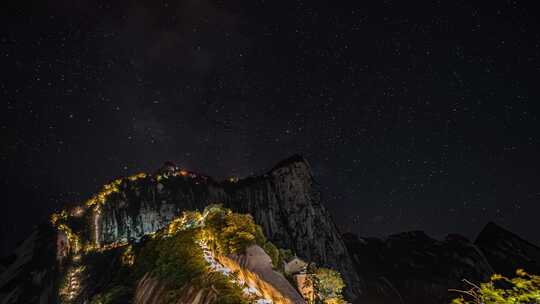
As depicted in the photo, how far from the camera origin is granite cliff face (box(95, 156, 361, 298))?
51594mm

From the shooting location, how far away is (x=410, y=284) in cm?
7175

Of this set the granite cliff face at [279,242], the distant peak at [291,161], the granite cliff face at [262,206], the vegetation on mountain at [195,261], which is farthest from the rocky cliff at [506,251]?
the vegetation on mountain at [195,261]

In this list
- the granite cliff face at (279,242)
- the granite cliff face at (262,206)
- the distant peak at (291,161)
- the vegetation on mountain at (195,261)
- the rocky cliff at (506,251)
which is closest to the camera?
the vegetation on mountain at (195,261)

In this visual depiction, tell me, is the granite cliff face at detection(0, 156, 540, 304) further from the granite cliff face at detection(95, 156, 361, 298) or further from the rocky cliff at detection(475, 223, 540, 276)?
the rocky cliff at detection(475, 223, 540, 276)

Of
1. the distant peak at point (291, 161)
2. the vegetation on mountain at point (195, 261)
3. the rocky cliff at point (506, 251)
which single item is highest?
the distant peak at point (291, 161)

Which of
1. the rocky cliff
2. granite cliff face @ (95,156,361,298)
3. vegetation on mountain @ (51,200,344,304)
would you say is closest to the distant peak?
granite cliff face @ (95,156,361,298)

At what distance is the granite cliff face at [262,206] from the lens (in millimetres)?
51594

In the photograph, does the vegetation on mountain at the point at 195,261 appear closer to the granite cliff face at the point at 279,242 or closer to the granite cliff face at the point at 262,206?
the granite cliff face at the point at 279,242

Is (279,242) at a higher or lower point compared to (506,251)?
higher

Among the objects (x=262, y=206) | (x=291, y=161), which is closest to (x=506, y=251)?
(x=291, y=161)

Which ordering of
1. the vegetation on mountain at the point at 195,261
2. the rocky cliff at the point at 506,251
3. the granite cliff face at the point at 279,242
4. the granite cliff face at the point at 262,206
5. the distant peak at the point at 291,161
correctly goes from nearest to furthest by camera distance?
the vegetation on mountain at the point at 195,261
the granite cliff face at the point at 279,242
the granite cliff face at the point at 262,206
the distant peak at the point at 291,161
the rocky cliff at the point at 506,251

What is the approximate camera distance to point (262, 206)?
6438cm

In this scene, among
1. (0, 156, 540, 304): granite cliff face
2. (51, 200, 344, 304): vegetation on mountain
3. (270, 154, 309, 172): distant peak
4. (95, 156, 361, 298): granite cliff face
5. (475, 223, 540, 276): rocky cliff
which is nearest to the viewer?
(51, 200, 344, 304): vegetation on mountain

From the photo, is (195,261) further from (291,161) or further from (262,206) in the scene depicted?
(291,161)
